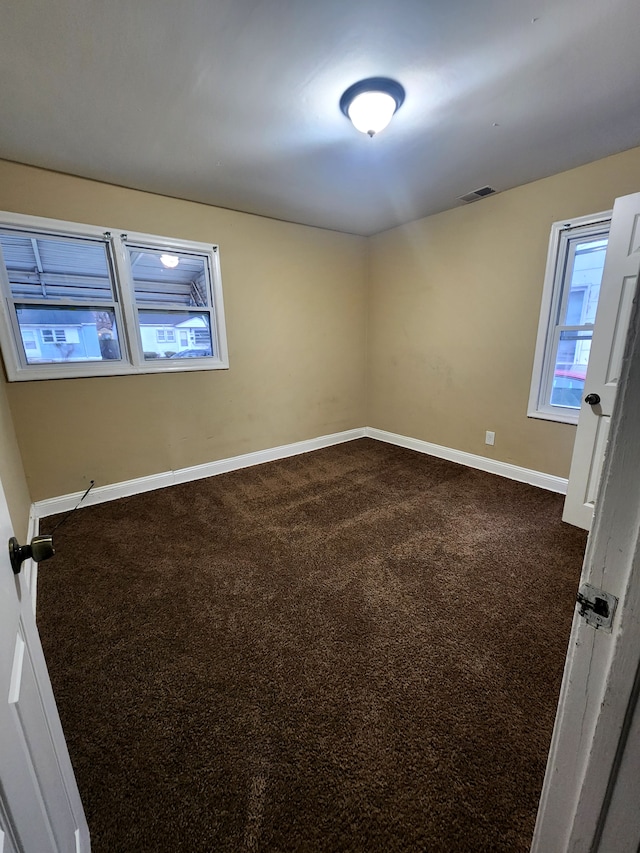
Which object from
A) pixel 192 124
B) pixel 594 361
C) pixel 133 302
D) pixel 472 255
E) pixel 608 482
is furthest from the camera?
pixel 472 255

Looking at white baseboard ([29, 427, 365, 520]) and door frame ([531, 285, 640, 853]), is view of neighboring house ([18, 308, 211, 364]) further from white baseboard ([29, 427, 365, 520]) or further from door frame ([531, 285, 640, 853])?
door frame ([531, 285, 640, 853])

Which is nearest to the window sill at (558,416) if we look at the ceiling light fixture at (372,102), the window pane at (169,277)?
the ceiling light fixture at (372,102)

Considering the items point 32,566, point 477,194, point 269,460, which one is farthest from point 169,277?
point 477,194

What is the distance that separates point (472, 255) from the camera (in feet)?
10.4

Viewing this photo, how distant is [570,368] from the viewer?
2.83m

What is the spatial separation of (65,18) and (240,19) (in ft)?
2.15

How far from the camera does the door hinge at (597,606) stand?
1.63 ft

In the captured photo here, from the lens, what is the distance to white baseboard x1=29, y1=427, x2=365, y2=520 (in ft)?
8.96

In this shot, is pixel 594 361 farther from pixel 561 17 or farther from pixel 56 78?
pixel 56 78

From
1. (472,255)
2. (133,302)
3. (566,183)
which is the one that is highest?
(566,183)

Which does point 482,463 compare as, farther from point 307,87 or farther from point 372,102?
point 307,87

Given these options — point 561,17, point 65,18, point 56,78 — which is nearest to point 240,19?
point 65,18

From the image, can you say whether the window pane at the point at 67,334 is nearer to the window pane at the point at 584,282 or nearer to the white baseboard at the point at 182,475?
the white baseboard at the point at 182,475

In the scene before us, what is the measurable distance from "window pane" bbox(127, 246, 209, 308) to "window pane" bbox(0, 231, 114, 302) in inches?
8.9
